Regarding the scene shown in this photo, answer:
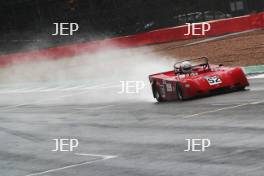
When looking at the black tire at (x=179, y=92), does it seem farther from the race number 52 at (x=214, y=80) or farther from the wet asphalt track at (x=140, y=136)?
the race number 52 at (x=214, y=80)

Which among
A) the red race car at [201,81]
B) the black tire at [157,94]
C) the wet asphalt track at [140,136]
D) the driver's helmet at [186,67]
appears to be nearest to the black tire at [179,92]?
the red race car at [201,81]

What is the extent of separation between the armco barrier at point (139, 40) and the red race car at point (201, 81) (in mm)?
21758

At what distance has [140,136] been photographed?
15.6 m

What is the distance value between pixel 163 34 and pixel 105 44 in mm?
3525

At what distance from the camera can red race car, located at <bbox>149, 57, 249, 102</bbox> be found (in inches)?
778

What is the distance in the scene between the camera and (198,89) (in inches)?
784

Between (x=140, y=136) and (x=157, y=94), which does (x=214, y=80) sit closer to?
(x=157, y=94)

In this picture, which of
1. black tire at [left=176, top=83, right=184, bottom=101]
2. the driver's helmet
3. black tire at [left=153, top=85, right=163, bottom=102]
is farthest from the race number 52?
black tire at [left=153, top=85, right=163, bottom=102]

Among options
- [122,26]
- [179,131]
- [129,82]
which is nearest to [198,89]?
[179,131]

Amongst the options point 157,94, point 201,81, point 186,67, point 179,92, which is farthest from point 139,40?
point 201,81

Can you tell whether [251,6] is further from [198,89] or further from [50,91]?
[198,89]

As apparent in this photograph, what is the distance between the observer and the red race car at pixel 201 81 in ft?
64.8

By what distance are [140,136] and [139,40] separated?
1259 inches

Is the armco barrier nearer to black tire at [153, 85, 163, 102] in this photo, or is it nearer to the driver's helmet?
black tire at [153, 85, 163, 102]
